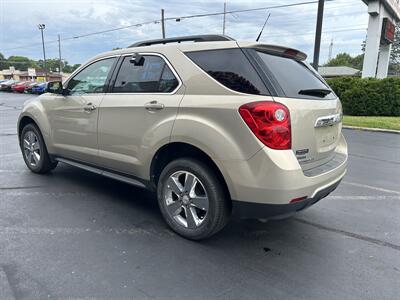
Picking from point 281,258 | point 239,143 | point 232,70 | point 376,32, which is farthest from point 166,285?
point 376,32

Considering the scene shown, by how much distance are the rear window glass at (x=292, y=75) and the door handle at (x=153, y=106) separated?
3.47 ft

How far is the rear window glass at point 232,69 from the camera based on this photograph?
9.40 feet

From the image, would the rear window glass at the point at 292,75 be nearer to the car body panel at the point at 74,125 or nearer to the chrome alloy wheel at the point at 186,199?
the chrome alloy wheel at the point at 186,199

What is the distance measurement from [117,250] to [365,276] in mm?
2116

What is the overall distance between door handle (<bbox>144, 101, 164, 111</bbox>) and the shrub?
44.5 ft

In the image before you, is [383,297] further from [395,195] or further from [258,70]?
[395,195]

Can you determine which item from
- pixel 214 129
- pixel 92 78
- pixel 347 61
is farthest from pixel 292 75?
pixel 347 61

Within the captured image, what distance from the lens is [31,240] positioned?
3242 mm

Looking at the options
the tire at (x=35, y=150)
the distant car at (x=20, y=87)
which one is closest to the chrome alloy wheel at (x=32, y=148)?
the tire at (x=35, y=150)

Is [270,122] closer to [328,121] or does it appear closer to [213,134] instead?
[213,134]

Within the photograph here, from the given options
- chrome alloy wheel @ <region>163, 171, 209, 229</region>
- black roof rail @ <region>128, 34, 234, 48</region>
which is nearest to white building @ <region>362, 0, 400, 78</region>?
black roof rail @ <region>128, 34, 234, 48</region>

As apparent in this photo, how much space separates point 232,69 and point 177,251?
67.3 inches

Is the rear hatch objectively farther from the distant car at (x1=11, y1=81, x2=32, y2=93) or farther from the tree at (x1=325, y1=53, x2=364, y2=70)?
the tree at (x1=325, y1=53, x2=364, y2=70)

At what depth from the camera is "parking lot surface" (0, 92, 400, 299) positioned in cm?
255
